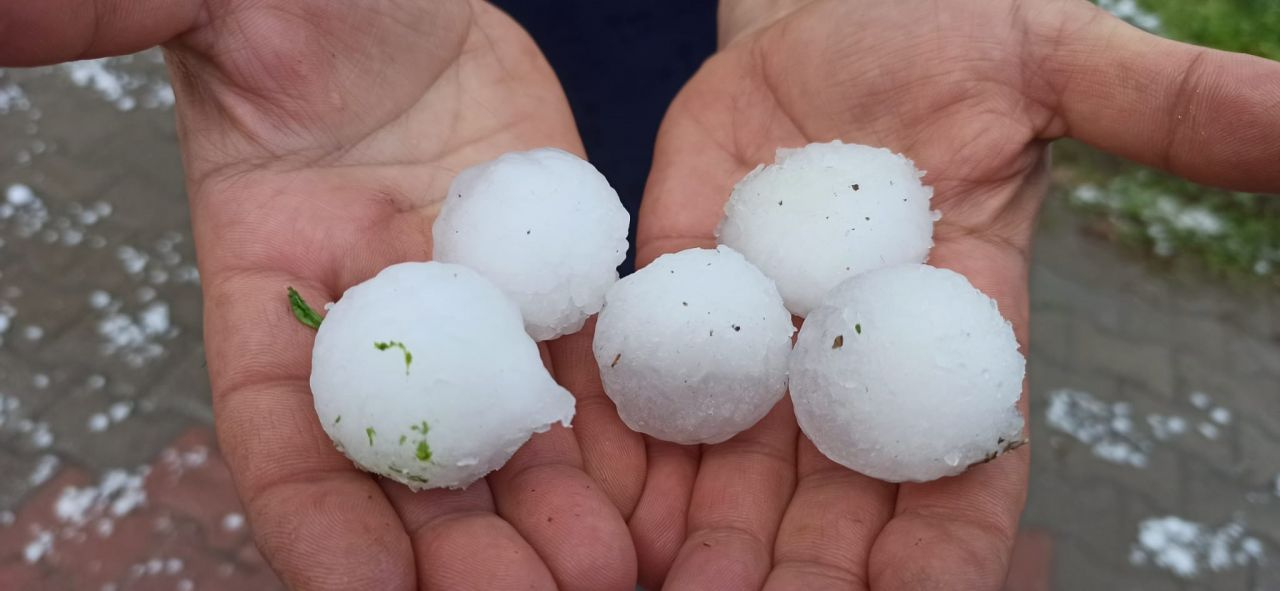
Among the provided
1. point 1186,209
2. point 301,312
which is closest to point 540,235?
point 301,312

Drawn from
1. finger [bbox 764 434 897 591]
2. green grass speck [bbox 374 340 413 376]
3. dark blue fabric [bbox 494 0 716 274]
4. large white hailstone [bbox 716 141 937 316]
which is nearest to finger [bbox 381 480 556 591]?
green grass speck [bbox 374 340 413 376]

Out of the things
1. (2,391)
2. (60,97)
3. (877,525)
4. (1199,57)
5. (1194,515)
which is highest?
(1199,57)

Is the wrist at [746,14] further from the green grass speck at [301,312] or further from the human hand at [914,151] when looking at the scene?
the green grass speck at [301,312]

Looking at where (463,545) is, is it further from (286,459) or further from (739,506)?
(739,506)

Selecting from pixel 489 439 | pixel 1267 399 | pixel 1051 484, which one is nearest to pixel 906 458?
pixel 489 439

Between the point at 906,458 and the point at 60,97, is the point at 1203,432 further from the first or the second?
the point at 60,97

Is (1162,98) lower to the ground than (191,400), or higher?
higher
